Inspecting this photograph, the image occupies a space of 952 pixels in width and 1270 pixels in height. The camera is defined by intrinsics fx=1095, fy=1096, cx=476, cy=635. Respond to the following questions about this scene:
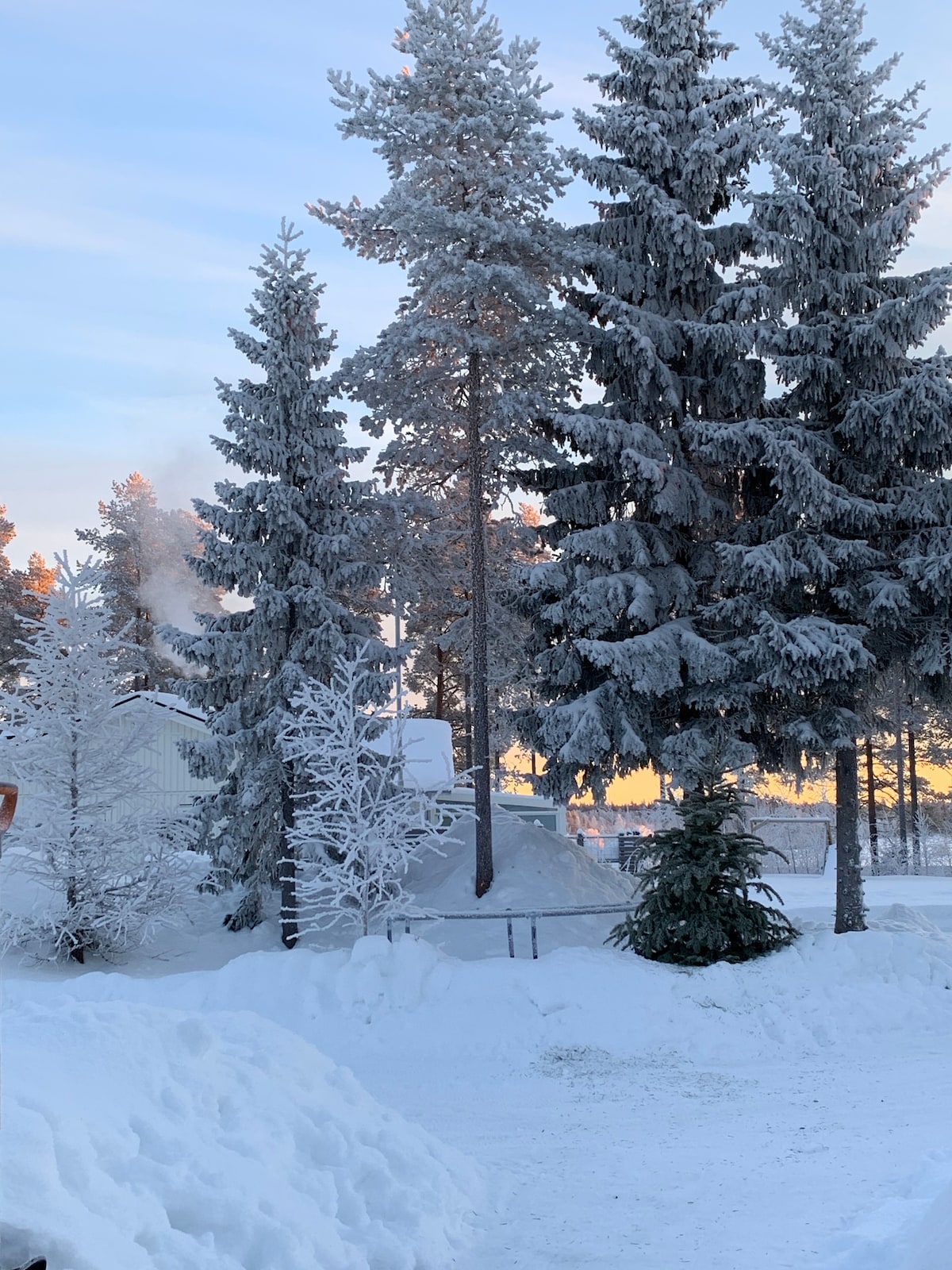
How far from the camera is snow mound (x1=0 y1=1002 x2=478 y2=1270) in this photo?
4.46m

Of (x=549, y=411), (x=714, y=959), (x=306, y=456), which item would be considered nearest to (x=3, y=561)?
(x=306, y=456)

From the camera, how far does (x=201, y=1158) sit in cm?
561

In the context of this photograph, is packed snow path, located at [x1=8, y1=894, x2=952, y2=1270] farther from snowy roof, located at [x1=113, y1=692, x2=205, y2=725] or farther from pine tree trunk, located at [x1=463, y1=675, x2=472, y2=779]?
pine tree trunk, located at [x1=463, y1=675, x2=472, y2=779]

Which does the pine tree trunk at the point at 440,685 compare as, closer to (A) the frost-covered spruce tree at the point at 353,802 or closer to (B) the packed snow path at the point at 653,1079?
(A) the frost-covered spruce tree at the point at 353,802

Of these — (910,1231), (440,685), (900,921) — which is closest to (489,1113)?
(910,1231)

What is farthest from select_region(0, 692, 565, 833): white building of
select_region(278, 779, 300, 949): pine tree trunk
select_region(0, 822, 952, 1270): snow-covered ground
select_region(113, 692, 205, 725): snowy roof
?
select_region(0, 822, 952, 1270): snow-covered ground

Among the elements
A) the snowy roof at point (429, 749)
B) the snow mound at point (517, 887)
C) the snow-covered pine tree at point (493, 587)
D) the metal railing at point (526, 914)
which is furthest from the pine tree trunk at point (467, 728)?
the metal railing at point (526, 914)

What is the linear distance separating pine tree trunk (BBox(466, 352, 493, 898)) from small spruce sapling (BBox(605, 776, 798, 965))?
5.37m

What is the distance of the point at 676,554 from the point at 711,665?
3.29 meters

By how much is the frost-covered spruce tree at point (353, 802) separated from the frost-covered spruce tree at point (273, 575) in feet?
2.74

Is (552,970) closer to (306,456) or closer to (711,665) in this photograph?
(711,665)

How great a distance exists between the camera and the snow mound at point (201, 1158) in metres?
4.46

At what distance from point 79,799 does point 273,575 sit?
5.22 meters

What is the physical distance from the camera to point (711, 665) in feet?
60.6
